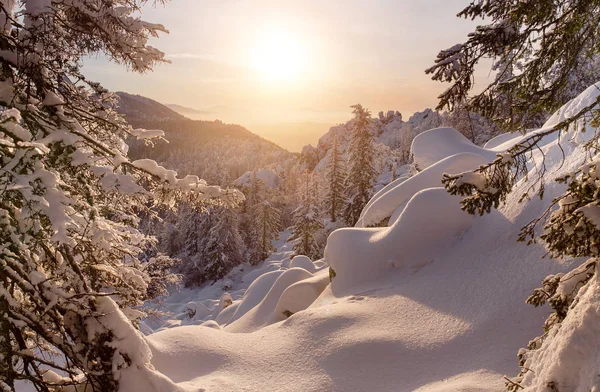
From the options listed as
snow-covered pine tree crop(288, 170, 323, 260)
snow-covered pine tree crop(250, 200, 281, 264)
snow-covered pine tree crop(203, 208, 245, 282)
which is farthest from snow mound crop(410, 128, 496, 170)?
snow-covered pine tree crop(250, 200, 281, 264)

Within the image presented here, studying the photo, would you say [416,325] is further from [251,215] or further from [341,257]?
[251,215]

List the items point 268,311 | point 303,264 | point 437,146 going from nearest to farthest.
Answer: point 268,311
point 437,146
point 303,264

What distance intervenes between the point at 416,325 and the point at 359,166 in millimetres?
23579

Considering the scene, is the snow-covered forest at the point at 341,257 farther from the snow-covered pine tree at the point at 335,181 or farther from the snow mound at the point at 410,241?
the snow-covered pine tree at the point at 335,181

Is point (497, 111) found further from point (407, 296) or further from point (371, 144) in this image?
point (371, 144)

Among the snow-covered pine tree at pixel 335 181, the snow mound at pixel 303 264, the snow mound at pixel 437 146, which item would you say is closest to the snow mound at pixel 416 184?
the snow mound at pixel 437 146

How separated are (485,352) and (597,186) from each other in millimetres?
3690

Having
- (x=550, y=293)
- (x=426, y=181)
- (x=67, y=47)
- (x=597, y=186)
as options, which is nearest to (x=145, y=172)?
(x=67, y=47)

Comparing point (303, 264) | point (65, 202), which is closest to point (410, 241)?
point (65, 202)

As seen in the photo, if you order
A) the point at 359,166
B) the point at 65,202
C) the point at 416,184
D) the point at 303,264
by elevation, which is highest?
the point at 359,166

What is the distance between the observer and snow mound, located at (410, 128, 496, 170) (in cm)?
1575

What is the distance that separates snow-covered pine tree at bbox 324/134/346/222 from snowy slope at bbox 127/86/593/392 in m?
24.0

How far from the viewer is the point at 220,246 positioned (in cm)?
3775

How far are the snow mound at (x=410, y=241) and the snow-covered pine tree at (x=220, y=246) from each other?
28.4 meters
